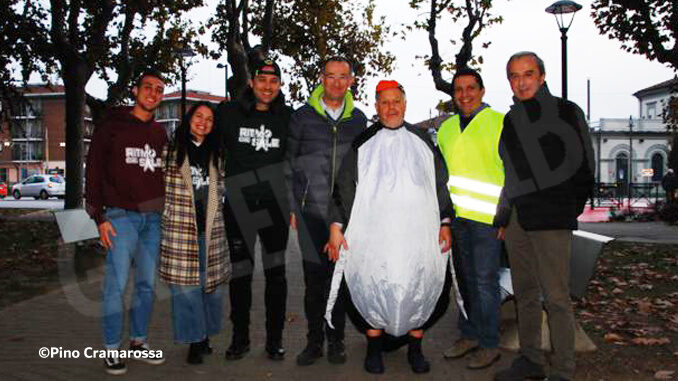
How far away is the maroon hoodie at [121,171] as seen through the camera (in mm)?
4527

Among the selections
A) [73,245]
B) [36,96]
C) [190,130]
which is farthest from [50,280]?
[36,96]

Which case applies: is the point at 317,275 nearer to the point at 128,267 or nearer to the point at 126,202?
the point at 128,267

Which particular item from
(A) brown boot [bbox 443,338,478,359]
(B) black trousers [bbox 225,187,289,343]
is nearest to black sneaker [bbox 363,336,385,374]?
(A) brown boot [bbox 443,338,478,359]

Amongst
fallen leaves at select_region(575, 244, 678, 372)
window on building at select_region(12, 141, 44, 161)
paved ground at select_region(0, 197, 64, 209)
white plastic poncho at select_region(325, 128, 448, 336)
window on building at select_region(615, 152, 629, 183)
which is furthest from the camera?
window on building at select_region(12, 141, 44, 161)

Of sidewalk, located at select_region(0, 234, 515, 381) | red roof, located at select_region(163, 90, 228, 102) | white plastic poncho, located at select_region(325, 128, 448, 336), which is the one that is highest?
red roof, located at select_region(163, 90, 228, 102)

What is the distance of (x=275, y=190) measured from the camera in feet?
15.7

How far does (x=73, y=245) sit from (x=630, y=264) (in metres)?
9.99

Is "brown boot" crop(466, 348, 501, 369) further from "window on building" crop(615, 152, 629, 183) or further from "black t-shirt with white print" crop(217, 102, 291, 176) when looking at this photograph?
"window on building" crop(615, 152, 629, 183)

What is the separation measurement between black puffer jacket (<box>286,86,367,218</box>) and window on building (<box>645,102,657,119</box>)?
69.7 m

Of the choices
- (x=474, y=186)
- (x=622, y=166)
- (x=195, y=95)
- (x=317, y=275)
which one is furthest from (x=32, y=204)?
(x=195, y=95)

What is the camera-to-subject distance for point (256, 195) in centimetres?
473

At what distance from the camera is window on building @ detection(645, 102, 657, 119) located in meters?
65.5

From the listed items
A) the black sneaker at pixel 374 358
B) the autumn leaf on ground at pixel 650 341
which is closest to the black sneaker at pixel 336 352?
the black sneaker at pixel 374 358

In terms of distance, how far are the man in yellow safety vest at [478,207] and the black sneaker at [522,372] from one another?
29 centimetres
